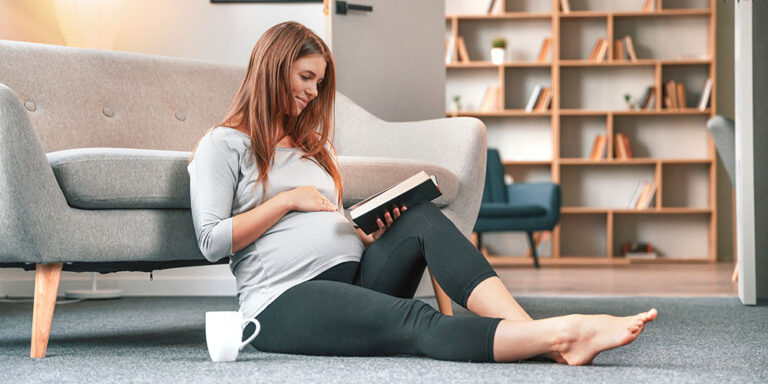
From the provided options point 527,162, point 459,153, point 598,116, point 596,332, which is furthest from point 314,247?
point 598,116

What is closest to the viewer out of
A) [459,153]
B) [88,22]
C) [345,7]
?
[459,153]

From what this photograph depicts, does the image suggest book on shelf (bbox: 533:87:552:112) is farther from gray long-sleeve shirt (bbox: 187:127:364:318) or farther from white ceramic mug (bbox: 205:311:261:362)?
white ceramic mug (bbox: 205:311:261:362)

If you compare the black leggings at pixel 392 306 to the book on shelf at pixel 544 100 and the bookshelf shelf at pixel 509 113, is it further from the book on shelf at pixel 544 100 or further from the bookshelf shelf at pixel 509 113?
the book on shelf at pixel 544 100

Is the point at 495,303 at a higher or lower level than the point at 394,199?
lower

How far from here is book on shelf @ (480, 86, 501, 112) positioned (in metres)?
6.44

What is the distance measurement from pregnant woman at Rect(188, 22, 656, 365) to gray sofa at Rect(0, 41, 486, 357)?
194mm

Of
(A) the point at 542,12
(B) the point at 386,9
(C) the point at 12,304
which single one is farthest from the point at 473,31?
(C) the point at 12,304

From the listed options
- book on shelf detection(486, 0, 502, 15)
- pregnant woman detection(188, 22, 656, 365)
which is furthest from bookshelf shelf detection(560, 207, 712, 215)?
pregnant woman detection(188, 22, 656, 365)

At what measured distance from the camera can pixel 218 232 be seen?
1.50m

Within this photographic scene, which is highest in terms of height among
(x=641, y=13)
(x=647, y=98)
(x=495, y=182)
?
(x=641, y=13)

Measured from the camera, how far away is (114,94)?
2.33 m

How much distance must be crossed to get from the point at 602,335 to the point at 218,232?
2.21ft

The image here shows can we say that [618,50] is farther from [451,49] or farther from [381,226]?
[381,226]

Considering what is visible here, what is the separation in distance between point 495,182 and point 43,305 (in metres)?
4.26
